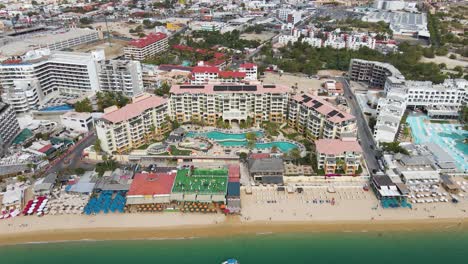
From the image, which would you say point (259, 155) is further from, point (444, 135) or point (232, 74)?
point (444, 135)

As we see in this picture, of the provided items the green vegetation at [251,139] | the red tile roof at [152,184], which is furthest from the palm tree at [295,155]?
the red tile roof at [152,184]

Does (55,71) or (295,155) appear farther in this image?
(55,71)

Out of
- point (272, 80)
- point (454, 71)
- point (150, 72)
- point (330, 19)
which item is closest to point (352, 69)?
point (272, 80)

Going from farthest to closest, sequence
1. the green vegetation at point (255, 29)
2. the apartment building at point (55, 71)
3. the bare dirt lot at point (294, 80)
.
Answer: the green vegetation at point (255, 29) < the bare dirt lot at point (294, 80) < the apartment building at point (55, 71)

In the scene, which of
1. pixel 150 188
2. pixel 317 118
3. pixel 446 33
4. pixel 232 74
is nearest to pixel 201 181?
pixel 150 188

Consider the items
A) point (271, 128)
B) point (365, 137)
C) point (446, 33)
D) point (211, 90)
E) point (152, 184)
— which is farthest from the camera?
point (446, 33)

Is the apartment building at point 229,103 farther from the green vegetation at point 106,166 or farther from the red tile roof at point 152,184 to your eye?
the red tile roof at point 152,184

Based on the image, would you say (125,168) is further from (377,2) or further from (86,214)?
(377,2)
